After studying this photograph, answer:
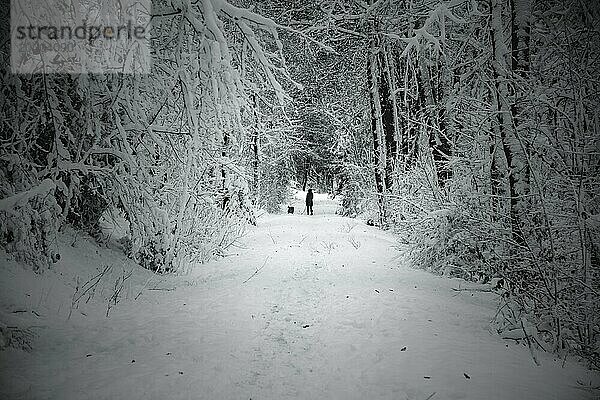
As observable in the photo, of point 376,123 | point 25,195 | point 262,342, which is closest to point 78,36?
point 25,195

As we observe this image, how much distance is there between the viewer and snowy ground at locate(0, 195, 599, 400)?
3324mm

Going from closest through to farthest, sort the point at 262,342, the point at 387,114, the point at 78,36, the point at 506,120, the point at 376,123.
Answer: the point at 262,342, the point at 78,36, the point at 506,120, the point at 387,114, the point at 376,123

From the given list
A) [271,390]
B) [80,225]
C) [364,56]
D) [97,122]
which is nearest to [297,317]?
Result: [271,390]

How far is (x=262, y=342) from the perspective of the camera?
174 inches

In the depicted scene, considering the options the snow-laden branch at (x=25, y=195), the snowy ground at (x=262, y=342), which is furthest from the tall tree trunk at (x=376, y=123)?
the snow-laden branch at (x=25, y=195)

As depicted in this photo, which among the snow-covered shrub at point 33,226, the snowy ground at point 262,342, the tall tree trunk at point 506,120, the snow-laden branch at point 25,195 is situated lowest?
the snowy ground at point 262,342

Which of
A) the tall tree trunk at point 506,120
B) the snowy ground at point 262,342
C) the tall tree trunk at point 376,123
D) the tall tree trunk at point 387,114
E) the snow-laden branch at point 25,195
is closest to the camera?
the snowy ground at point 262,342

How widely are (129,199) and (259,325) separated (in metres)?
3.05

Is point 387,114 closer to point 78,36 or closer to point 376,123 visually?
point 376,123

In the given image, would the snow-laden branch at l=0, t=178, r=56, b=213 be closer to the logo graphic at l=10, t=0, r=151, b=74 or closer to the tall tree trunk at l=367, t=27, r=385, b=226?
the logo graphic at l=10, t=0, r=151, b=74

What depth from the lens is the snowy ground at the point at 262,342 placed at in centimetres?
332

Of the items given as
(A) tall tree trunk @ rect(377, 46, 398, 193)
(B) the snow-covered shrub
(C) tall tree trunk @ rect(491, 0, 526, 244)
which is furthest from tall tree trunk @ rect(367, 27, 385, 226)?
(B) the snow-covered shrub

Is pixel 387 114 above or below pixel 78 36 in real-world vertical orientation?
above

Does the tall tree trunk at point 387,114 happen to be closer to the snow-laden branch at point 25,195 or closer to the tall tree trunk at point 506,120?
the tall tree trunk at point 506,120
